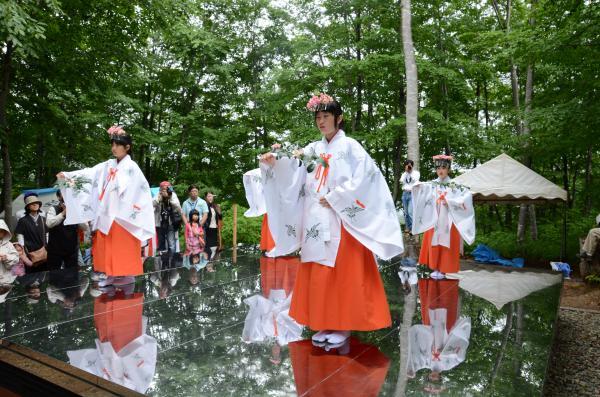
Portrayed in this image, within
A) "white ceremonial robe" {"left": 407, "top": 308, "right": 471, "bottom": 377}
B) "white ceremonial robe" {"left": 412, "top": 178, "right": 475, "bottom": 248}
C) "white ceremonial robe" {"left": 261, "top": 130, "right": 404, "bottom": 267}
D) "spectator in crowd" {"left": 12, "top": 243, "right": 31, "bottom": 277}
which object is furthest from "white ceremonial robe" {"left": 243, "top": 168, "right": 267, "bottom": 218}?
"white ceremonial robe" {"left": 261, "top": 130, "right": 404, "bottom": 267}

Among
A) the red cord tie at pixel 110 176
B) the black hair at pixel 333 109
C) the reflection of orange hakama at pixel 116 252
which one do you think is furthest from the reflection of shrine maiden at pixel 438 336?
the red cord tie at pixel 110 176

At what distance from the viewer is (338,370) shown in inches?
120

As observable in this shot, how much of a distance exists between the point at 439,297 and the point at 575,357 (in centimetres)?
192

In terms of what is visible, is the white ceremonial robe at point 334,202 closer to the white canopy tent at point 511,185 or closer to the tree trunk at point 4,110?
the tree trunk at point 4,110

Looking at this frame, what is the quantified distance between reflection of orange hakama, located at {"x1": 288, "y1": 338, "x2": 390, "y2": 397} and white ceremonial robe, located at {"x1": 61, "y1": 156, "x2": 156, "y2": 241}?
3130 millimetres

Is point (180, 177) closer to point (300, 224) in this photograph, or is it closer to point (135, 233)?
point (135, 233)

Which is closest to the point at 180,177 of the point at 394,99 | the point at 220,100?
the point at 220,100

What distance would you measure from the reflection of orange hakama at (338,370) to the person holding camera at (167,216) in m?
5.89

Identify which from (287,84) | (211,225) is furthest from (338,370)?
(287,84)

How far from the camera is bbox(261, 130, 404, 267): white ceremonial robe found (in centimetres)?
354

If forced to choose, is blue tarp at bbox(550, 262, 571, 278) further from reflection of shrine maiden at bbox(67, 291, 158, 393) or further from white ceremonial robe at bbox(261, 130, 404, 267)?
reflection of shrine maiden at bbox(67, 291, 158, 393)

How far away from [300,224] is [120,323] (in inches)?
77.4

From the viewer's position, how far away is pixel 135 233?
580 cm

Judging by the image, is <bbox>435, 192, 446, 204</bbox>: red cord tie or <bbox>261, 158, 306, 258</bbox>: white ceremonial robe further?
<bbox>435, 192, 446, 204</bbox>: red cord tie
